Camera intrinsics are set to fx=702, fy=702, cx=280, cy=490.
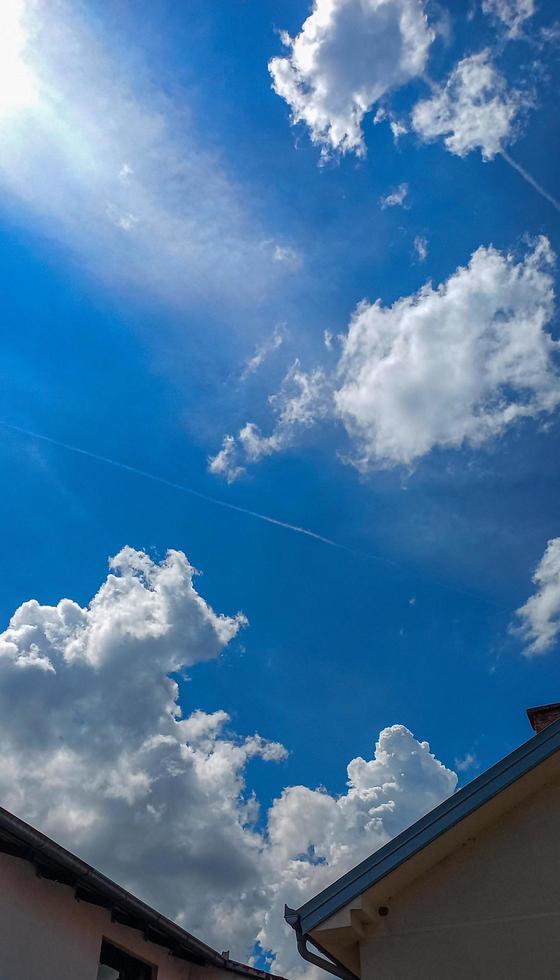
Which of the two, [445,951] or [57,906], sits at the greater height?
[57,906]

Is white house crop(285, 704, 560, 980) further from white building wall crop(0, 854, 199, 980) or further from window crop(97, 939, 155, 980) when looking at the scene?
window crop(97, 939, 155, 980)

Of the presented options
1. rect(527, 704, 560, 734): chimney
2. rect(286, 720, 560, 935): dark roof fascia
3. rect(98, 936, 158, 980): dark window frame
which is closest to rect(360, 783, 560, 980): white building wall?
rect(286, 720, 560, 935): dark roof fascia

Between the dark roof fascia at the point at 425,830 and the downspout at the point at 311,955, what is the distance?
0.01 m

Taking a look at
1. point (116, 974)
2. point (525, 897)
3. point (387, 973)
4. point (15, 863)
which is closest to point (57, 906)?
point (15, 863)

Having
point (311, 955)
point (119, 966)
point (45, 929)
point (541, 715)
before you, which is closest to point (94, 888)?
point (45, 929)

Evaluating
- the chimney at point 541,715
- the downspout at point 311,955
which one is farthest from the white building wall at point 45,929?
the chimney at point 541,715

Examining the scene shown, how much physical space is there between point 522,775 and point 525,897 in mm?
1135

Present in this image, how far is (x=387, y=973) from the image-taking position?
685cm

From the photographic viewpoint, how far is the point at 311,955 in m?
7.27

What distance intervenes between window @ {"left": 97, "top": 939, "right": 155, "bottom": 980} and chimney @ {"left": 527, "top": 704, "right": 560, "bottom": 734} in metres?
7.86

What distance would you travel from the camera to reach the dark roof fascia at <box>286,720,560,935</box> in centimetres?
704

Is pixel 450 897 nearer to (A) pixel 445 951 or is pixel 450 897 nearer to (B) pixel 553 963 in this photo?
(A) pixel 445 951

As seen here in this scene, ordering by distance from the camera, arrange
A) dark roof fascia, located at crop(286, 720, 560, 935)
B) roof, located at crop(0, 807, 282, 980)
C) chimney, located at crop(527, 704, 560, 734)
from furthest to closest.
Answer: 1. chimney, located at crop(527, 704, 560, 734)
2. roof, located at crop(0, 807, 282, 980)
3. dark roof fascia, located at crop(286, 720, 560, 935)

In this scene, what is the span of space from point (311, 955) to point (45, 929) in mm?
4517
